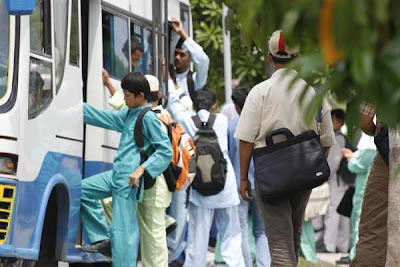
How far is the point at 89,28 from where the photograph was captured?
372 inches

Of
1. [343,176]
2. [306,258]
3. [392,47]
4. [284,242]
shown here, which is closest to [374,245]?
[284,242]

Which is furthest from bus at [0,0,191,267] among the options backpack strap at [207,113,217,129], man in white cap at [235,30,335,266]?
man in white cap at [235,30,335,266]

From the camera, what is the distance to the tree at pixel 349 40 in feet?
7.34

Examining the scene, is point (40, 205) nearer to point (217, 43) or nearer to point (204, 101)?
point (204, 101)

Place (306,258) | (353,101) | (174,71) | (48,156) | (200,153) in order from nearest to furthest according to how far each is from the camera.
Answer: (353,101) → (48,156) → (200,153) → (174,71) → (306,258)

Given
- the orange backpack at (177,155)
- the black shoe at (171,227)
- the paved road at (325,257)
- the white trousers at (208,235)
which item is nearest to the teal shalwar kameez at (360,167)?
the paved road at (325,257)

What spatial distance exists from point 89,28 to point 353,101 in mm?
7002

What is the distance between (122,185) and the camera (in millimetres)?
8914

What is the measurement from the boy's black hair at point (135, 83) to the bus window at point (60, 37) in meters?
0.82

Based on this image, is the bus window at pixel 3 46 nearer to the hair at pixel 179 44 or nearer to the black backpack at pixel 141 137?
the black backpack at pixel 141 137

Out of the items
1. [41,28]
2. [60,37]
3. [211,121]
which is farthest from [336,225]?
[41,28]

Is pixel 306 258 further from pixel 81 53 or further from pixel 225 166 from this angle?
pixel 81 53

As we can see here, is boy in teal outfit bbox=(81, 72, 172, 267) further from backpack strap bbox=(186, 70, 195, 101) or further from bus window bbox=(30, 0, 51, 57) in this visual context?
backpack strap bbox=(186, 70, 195, 101)

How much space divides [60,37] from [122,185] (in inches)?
51.0
